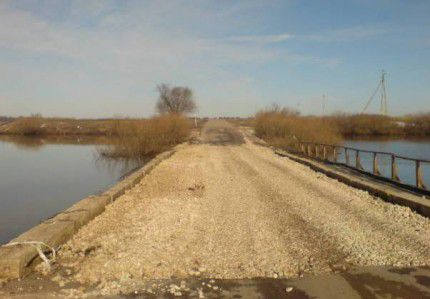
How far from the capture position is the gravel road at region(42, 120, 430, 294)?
6844mm

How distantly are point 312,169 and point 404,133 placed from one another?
48802 millimetres

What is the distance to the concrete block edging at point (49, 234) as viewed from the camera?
659 cm

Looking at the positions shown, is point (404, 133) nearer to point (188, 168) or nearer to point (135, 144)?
Answer: point (135, 144)

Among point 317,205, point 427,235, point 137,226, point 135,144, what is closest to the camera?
point 427,235

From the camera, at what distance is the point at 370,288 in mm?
6027

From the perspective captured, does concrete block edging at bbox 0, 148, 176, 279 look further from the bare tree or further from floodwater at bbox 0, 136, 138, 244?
the bare tree

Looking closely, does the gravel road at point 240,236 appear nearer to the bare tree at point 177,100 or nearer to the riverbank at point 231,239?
the riverbank at point 231,239

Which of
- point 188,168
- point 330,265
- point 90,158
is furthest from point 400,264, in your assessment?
point 90,158

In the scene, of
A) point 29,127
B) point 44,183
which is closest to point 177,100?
point 29,127

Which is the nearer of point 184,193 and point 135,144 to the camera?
point 184,193

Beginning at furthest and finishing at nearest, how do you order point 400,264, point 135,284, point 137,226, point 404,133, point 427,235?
point 404,133
point 137,226
point 427,235
point 400,264
point 135,284

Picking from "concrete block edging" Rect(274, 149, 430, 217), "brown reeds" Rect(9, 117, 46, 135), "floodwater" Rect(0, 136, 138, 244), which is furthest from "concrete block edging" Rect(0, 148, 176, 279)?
"brown reeds" Rect(9, 117, 46, 135)

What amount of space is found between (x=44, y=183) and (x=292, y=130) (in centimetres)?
2377

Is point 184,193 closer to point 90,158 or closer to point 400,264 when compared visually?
point 400,264
